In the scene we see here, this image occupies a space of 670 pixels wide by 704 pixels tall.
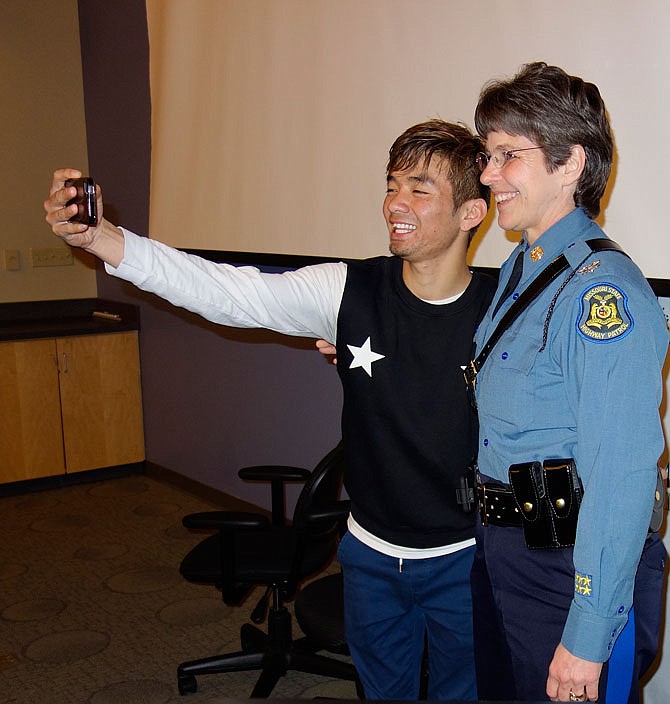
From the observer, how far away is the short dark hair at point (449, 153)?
184cm

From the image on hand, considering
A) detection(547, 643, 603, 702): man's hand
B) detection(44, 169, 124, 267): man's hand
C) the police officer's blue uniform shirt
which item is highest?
detection(44, 169, 124, 267): man's hand

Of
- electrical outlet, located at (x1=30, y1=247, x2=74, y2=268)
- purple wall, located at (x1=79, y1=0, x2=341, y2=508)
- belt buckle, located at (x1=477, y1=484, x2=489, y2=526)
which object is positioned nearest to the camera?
belt buckle, located at (x1=477, y1=484, x2=489, y2=526)

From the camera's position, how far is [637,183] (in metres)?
2.13

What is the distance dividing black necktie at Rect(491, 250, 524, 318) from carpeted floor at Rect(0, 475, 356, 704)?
1188 millimetres

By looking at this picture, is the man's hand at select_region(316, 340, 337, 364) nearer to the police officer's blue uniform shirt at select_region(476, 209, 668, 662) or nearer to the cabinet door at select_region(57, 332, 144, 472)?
the police officer's blue uniform shirt at select_region(476, 209, 668, 662)

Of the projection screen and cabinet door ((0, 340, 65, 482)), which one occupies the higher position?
the projection screen

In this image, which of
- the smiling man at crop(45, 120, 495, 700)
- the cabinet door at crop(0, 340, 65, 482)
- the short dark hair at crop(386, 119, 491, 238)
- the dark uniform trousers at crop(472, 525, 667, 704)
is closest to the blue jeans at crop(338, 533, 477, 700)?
the smiling man at crop(45, 120, 495, 700)

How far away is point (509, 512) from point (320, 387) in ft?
7.34

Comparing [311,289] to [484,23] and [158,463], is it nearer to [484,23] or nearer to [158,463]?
[484,23]

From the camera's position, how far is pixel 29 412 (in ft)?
14.7

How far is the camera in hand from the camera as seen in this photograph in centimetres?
153

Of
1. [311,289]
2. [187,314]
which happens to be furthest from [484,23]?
[187,314]

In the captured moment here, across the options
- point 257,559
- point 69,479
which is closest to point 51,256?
point 69,479

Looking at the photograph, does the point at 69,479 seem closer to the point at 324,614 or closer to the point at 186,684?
the point at 186,684
